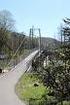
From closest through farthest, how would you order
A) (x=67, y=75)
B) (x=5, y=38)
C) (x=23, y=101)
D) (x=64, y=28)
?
(x=64, y=28) < (x=67, y=75) < (x=23, y=101) < (x=5, y=38)

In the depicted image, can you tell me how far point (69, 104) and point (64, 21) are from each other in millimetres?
5425

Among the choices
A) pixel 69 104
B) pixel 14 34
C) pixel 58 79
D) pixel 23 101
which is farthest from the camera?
pixel 14 34

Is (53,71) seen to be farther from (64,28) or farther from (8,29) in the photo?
(8,29)

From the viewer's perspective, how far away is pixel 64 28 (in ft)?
43.4

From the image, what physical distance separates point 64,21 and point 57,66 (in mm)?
2720

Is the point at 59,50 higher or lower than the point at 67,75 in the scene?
higher

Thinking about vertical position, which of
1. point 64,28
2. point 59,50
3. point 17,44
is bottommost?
point 17,44

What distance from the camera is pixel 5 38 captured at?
3228 inches

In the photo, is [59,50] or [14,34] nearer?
[59,50]

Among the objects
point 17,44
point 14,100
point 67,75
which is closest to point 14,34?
point 17,44

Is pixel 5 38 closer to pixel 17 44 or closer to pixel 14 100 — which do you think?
pixel 17 44

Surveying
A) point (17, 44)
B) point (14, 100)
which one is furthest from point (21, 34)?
point (14, 100)

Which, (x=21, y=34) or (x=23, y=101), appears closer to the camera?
(x=23, y=101)

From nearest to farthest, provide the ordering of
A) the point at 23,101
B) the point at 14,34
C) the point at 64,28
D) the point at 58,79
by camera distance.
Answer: the point at 64,28 < the point at 58,79 < the point at 23,101 < the point at 14,34
